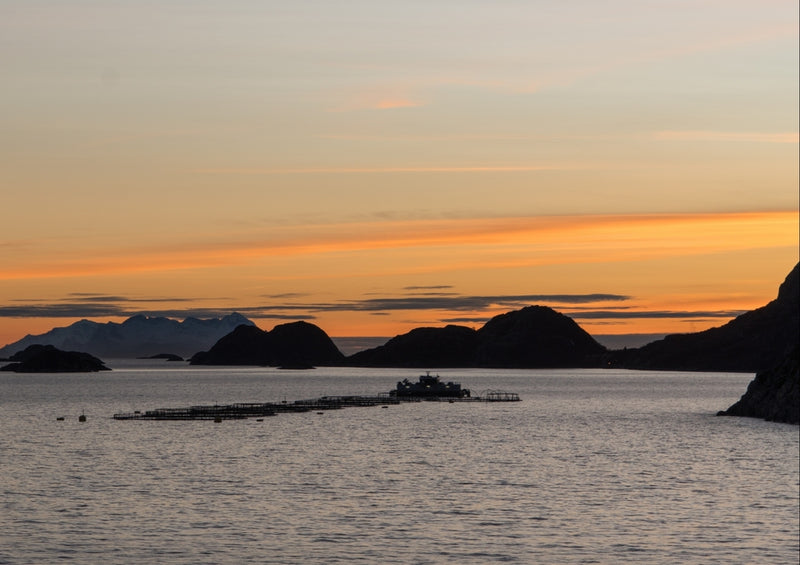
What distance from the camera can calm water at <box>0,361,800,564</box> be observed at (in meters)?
63.6

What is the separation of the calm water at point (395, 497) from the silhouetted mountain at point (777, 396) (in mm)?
9394

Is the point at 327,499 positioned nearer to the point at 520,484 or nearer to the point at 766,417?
the point at 520,484

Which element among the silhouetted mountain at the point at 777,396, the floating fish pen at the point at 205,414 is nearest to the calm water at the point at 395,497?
the silhouetted mountain at the point at 777,396

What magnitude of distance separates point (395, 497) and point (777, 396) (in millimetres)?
101466

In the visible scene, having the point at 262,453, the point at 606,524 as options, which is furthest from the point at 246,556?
the point at 262,453

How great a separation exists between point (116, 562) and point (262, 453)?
6008 cm

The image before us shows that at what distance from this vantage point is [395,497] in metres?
83.8

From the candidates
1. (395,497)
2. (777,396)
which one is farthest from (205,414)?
(395,497)

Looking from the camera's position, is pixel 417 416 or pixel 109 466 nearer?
pixel 109 466

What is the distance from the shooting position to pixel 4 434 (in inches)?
5812

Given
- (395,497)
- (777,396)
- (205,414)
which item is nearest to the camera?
(395,497)

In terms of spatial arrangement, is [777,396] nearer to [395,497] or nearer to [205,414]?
[205,414]

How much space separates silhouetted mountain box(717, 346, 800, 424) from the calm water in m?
9.39

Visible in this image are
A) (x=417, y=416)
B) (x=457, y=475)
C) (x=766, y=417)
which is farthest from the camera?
(x=417, y=416)
